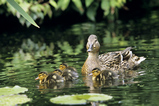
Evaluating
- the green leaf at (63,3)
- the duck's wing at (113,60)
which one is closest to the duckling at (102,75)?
the duck's wing at (113,60)

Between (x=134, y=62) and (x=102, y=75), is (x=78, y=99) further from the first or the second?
(x=134, y=62)

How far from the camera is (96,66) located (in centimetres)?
721

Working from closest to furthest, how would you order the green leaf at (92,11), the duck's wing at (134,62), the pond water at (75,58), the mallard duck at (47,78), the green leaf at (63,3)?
the pond water at (75,58)
the mallard duck at (47,78)
the duck's wing at (134,62)
the green leaf at (63,3)
the green leaf at (92,11)

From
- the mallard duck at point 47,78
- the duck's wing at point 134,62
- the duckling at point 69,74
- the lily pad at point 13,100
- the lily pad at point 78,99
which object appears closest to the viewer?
the lily pad at point 78,99

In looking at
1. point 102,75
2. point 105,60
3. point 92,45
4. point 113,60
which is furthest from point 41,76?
point 113,60

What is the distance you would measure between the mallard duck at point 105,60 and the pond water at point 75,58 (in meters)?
0.21

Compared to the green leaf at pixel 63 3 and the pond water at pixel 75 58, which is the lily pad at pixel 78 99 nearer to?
the pond water at pixel 75 58

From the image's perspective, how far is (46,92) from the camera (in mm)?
5688

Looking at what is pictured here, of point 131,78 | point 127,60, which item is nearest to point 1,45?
point 127,60

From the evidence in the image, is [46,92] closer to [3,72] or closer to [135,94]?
[135,94]

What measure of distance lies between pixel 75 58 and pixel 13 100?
3.50 m

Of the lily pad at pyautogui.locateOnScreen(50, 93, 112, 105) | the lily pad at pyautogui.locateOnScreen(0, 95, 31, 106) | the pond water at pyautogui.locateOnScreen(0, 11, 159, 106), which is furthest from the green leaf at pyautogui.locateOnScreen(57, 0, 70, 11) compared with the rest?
the lily pad at pyautogui.locateOnScreen(50, 93, 112, 105)

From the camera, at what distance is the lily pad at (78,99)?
482cm

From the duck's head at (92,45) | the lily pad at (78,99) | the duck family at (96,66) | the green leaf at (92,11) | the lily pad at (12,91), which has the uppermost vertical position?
the green leaf at (92,11)
